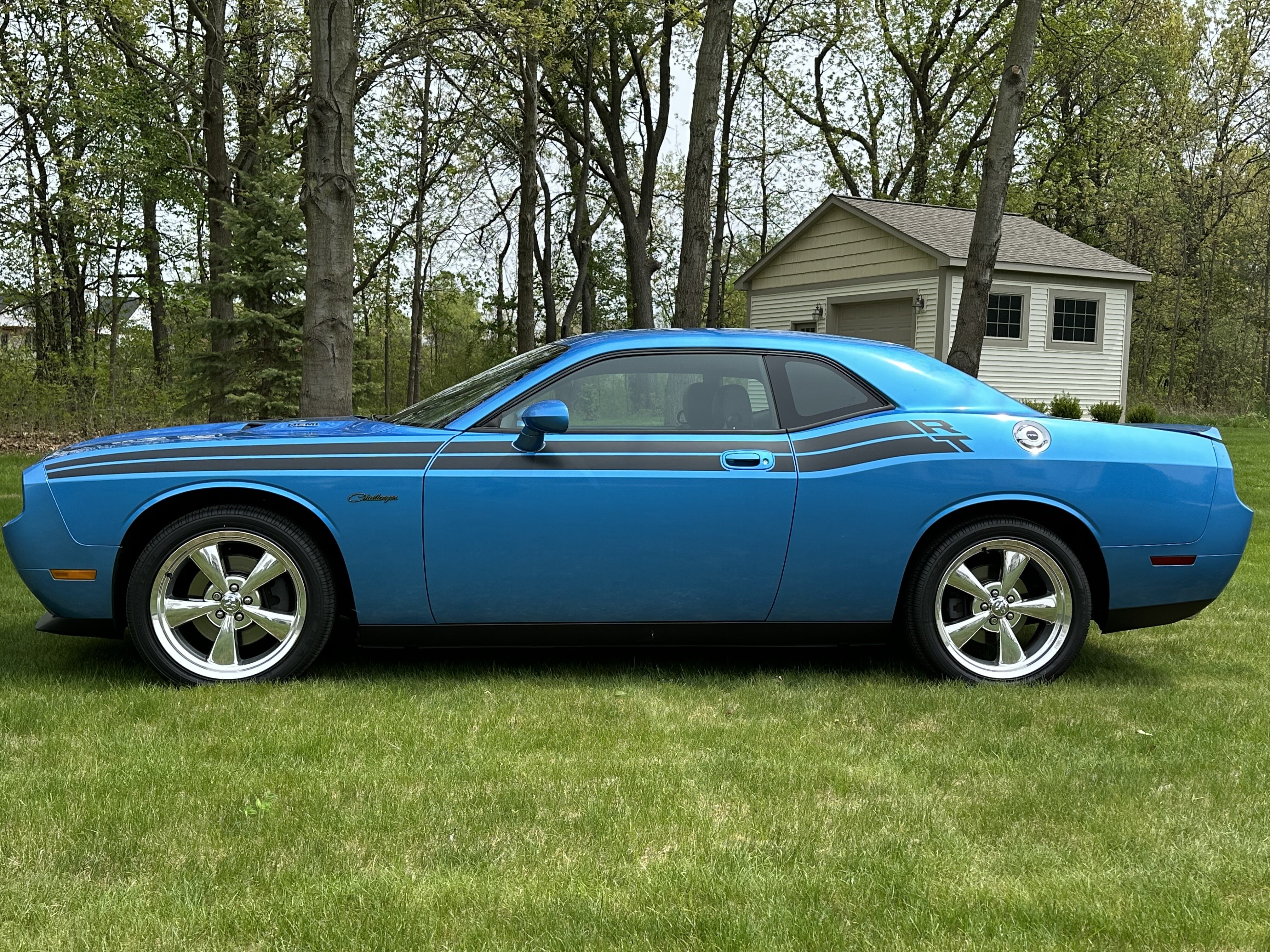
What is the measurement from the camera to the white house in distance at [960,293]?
20375 millimetres

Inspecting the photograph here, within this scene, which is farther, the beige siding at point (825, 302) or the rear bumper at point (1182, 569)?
the beige siding at point (825, 302)

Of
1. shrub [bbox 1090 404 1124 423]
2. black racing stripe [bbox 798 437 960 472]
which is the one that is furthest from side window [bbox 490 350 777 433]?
shrub [bbox 1090 404 1124 423]

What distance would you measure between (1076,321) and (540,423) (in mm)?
20055

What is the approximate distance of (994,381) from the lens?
68.8 ft

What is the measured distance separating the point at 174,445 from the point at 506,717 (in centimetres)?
180

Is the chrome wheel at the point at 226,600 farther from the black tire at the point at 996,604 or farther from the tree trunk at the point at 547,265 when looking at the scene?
the tree trunk at the point at 547,265

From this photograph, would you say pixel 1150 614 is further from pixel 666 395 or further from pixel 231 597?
pixel 231 597

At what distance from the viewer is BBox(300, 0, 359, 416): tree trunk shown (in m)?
8.55

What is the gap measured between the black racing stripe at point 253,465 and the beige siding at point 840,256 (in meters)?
17.4

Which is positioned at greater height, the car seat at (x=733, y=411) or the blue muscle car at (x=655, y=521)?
the car seat at (x=733, y=411)

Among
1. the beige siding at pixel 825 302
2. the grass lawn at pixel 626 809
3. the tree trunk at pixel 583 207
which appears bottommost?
the grass lawn at pixel 626 809

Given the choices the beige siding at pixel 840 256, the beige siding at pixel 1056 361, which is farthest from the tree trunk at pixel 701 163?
the beige siding at pixel 1056 361

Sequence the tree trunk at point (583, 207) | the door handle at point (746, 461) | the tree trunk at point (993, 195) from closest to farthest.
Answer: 1. the door handle at point (746, 461)
2. the tree trunk at point (993, 195)
3. the tree trunk at point (583, 207)

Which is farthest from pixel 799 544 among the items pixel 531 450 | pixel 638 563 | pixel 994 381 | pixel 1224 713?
pixel 994 381
